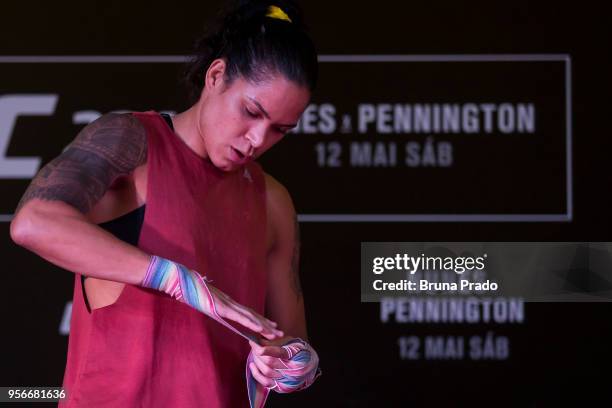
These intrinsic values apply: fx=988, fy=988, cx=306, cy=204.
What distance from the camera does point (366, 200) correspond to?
3598mm

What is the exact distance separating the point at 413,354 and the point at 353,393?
0.85 feet

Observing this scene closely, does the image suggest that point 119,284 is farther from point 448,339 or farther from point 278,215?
point 448,339

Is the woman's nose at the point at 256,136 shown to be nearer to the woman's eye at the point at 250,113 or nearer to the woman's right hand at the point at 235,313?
the woman's eye at the point at 250,113

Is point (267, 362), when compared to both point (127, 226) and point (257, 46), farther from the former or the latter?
point (257, 46)

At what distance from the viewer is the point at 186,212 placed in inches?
77.4

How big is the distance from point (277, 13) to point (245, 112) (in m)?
0.27

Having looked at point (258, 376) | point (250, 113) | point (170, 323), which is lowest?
point (258, 376)

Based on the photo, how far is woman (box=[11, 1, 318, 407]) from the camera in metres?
1.87

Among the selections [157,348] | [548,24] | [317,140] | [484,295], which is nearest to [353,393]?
[484,295]

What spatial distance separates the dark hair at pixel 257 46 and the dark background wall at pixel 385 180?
60.5 inches

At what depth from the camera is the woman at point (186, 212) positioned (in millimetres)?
1865

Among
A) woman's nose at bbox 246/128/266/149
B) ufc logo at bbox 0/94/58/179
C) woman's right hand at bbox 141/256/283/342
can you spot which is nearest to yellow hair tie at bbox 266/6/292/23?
woman's nose at bbox 246/128/266/149

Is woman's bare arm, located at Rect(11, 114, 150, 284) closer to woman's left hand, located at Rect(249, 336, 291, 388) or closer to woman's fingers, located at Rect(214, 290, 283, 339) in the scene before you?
woman's fingers, located at Rect(214, 290, 283, 339)

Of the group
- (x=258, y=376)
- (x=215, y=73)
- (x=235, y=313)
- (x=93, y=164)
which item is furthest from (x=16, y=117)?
(x=235, y=313)
